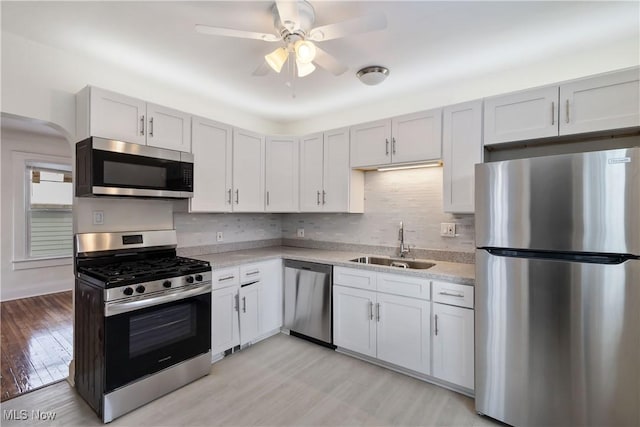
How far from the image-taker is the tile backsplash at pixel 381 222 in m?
2.91

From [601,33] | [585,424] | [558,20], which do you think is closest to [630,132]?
[601,33]

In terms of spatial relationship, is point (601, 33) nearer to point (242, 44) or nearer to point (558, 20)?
point (558, 20)

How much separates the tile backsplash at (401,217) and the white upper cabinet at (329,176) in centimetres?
18

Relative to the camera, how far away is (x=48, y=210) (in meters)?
4.90

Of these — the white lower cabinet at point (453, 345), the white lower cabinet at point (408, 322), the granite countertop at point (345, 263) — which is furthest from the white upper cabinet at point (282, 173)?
the white lower cabinet at point (453, 345)

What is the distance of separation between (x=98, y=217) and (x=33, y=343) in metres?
1.82

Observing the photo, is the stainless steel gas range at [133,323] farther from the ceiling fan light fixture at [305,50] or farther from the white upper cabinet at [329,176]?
the ceiling fan light fixture at [305,50]

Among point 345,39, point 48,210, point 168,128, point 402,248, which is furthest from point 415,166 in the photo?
point 48,210

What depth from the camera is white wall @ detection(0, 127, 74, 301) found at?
14.5 ft

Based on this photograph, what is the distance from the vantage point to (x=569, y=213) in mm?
1690

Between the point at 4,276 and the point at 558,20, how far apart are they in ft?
22.8

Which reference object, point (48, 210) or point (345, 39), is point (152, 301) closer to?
point (345, 39)

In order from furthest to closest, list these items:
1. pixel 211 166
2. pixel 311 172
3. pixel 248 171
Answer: pixel 311 172 < pixel 248 171 < pixel 211 166

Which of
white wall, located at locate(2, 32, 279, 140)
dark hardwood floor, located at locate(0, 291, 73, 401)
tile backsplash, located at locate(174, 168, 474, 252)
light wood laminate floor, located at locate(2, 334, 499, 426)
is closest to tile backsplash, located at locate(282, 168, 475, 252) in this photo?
tile backsplash, located at locate(174, 168, 474, 252)
